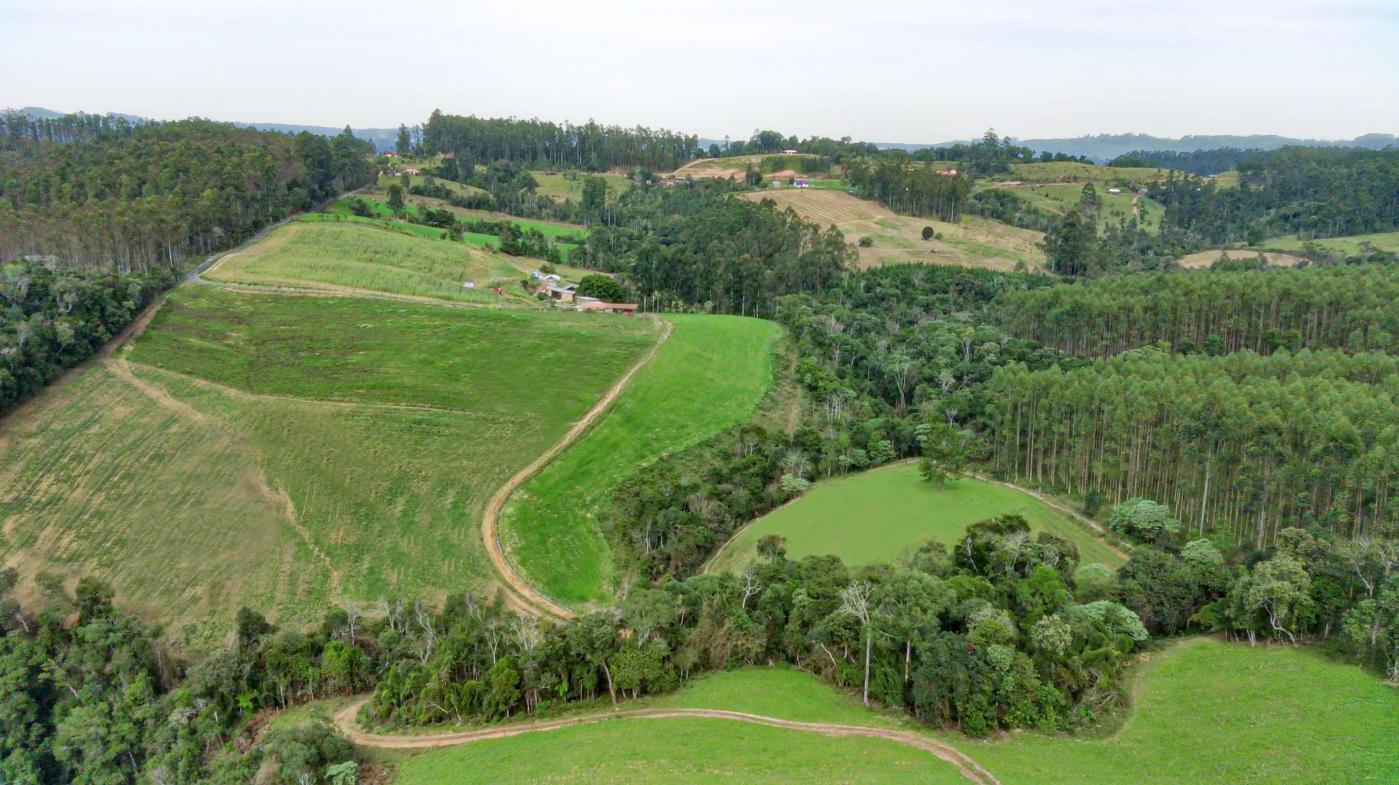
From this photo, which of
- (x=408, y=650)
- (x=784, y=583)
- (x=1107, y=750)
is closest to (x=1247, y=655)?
(x=1107, y=750)

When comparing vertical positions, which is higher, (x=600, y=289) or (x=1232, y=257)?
(x=1232, y=257)

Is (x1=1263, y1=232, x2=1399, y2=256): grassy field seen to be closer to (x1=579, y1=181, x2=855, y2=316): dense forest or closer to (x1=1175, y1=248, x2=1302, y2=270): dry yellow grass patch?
(x1=1175, y1=248, x2=1302, y2=270): dry yellow grass patch

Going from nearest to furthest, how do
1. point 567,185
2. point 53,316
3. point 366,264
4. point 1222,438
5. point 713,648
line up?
point 713,648 → point 1222,438 → point 53,316 → point 366,264 → point 567,185

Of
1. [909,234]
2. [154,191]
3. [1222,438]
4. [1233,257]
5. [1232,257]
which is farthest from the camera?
[909,234]

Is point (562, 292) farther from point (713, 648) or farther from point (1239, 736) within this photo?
point (1239, 736)

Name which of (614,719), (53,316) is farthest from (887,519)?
(53,316)

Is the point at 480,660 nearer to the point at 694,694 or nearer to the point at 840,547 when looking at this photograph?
the point at 694,694

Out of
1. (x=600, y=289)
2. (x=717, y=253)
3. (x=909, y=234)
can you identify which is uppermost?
(x=909, y=234)

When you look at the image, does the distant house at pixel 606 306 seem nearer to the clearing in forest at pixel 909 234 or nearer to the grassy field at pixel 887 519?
the grassy field at pixel 887 519
